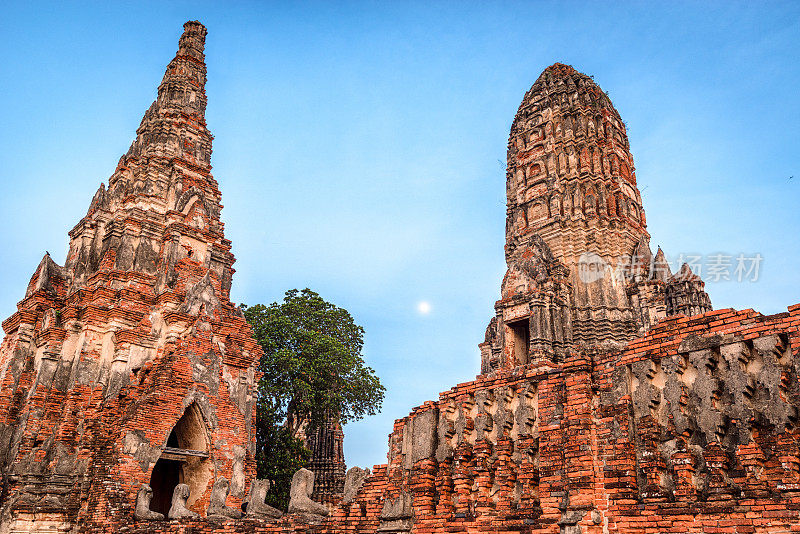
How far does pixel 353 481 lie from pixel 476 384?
274 centimetres

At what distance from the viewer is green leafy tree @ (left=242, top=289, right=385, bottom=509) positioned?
23578 mm

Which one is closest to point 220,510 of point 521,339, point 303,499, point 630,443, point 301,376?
point 303,499

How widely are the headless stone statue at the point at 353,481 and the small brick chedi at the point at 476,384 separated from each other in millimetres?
49

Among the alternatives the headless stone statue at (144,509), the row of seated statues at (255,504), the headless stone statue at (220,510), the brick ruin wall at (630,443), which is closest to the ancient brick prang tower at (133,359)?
the headless stone statue at (144,509)

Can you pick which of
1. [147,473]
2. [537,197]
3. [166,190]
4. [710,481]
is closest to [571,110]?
[537,197]

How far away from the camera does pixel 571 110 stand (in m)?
30.8

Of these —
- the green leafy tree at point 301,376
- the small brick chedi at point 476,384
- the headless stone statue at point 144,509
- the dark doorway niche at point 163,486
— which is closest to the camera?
the small brick chedi at point 476,384

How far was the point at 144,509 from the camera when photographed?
40.7ft

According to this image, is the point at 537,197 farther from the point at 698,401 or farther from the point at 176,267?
the point at 698,401

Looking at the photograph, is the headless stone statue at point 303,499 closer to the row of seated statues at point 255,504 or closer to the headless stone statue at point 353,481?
the row of seated statues at point 255,504

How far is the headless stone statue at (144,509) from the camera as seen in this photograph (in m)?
12.2

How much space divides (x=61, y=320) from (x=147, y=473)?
239 inches

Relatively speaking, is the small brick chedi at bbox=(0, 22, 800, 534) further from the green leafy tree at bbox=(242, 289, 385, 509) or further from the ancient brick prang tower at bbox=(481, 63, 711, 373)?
the green leafy tree at bbox=(242, 289, 385, 509)

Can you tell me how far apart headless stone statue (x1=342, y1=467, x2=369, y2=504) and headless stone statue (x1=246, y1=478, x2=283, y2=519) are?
170 cm
